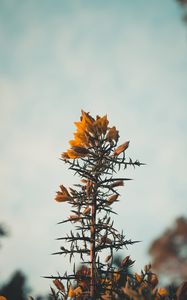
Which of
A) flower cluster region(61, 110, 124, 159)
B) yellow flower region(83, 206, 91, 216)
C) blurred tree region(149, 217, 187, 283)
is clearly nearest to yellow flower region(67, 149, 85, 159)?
flower cluster region(61, 110, 124, 159)

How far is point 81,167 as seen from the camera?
62.2 inches

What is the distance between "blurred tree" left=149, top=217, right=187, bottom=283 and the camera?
20641mm

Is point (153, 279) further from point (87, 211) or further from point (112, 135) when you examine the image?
point (112, 135)

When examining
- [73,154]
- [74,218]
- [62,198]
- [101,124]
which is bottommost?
[74,218]

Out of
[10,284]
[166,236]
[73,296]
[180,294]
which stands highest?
[166,236]

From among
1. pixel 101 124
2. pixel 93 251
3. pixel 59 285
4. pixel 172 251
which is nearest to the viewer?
pixel 93 251

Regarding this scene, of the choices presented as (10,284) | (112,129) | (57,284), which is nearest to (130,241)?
(57,284)

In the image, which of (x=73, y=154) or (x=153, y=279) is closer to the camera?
(x=153, y=279)

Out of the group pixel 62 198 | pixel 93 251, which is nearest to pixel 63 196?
pixel 62 198

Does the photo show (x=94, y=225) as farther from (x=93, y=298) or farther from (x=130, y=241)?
(x=93, y=298)

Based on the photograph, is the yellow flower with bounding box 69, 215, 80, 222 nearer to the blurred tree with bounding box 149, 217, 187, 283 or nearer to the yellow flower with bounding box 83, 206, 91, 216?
the yellow flower with bounding box 83, 206, 91, 216

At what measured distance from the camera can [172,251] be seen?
21.1m

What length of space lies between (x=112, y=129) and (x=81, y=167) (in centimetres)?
33

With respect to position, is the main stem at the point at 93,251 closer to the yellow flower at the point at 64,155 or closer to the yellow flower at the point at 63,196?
the yellow flower at the point at 63,196
